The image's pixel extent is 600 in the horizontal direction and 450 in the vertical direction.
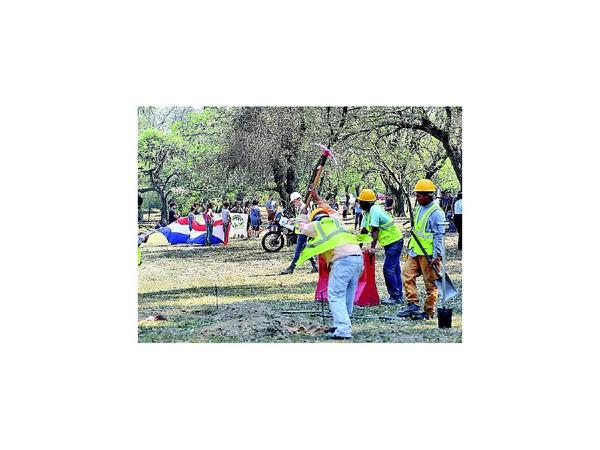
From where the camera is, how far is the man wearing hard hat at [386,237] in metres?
10.9

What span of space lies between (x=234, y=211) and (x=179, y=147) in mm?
1113

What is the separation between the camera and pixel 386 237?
10992 millimetres

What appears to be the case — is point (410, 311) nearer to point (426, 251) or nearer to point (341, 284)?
point (426, 251)

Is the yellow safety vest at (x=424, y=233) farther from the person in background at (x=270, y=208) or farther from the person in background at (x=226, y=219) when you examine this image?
the person in background at (x=226, y=219)

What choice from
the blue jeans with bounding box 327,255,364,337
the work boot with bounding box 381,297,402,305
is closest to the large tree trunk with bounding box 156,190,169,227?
the blue jeans with bounding box 327,255,364,337

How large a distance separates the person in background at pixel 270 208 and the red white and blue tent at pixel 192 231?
0.60m

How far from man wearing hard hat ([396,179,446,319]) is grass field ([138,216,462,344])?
0.73 ft

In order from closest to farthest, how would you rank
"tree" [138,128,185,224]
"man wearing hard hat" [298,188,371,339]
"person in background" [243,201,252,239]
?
"man wearing hard hat" [298,188,371,339]
"tree" [138,128,185,224]
"person in background" [243,201,252,239]

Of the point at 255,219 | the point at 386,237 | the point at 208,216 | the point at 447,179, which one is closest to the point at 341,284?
the point at 386,237

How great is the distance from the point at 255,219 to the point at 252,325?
80.9 inches

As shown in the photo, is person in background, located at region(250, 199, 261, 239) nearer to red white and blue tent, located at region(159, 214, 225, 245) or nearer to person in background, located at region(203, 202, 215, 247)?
red white and blue tent, located at region(159, 214, 225, 245)

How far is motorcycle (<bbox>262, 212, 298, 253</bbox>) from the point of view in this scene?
11.7m

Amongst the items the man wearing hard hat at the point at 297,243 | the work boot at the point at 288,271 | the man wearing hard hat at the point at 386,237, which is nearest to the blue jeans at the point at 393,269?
the man wearing hard hat at the point at 386,237

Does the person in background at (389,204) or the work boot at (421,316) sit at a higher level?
the person in background at (389,204)
